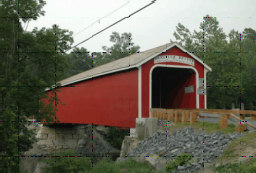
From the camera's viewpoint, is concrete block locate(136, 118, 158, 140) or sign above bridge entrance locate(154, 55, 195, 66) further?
sign above bridge entrance locate(154, 55, 195, 66)

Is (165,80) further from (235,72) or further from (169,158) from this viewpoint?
(235,72)

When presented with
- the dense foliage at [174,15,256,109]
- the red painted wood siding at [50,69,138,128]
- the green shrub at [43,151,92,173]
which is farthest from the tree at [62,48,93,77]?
the green shrub at [43,151,92,173]

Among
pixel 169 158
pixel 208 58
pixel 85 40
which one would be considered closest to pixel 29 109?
pixel 85 40

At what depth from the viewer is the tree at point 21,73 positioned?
10.9 metres

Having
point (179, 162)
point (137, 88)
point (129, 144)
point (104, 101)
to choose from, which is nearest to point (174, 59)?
point (137, 88)

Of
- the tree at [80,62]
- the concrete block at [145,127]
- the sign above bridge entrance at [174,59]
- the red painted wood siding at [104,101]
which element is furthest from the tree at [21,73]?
the tree at [80,62]

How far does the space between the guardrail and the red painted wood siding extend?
140cm

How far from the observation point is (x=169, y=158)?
8805 mm

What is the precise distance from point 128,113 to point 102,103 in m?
2.78

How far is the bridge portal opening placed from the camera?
51.0 feet

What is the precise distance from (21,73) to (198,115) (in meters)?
8.14

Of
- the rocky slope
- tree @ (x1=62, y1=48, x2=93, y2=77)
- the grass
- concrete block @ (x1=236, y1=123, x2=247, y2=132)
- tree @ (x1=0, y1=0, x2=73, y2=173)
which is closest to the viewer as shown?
the rocky slope

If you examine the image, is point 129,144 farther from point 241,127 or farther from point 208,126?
point 241,127

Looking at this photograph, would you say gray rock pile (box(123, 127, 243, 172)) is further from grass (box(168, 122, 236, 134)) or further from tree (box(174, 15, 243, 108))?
tree (box(174, 15, 243, 108))
